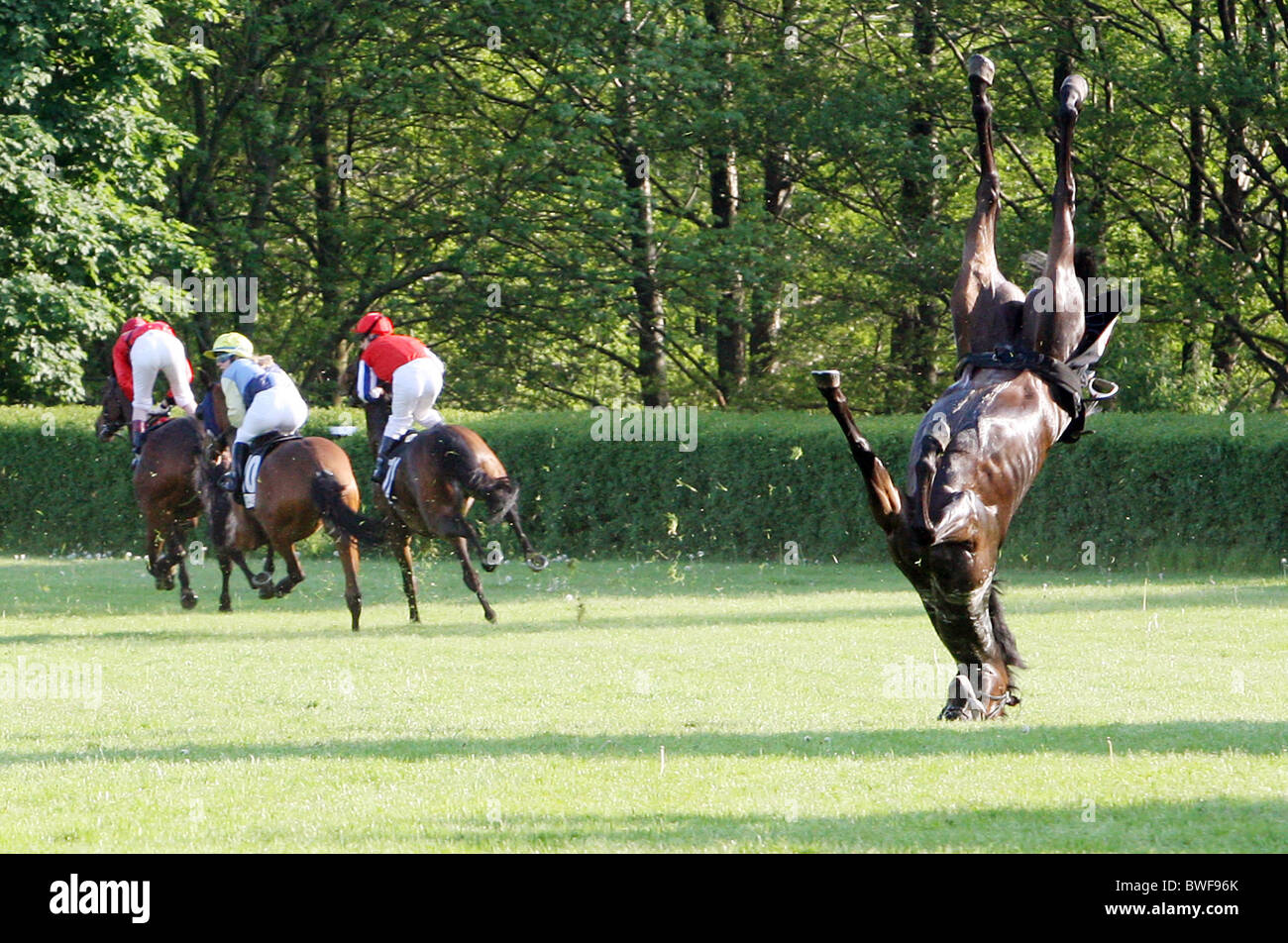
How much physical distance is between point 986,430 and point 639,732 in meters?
2.49

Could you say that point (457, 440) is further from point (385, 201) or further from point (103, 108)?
point (385, 201)

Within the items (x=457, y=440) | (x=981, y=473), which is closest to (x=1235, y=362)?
(x=457, y=440)

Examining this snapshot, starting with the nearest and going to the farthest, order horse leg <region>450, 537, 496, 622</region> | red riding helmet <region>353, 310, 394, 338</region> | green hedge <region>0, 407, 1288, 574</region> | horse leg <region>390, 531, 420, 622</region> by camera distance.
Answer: horse leg <region>450, 537, 496, 622</region> < horse leg <region>390, 531, 420, 622</region> < red riding helmet <region>353, 310, 394, 338</region> < green hedge <region>0, 407, 1288, 574</region>

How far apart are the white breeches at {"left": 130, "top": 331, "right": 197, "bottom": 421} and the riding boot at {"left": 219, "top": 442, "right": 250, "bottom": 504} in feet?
7.26

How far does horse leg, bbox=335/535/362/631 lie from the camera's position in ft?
50.3

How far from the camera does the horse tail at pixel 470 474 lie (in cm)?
1545

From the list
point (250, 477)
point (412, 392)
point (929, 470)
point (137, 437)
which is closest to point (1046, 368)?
point (929, 470)

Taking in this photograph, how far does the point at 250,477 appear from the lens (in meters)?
15.6

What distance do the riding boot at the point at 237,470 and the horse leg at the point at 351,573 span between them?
106 cm

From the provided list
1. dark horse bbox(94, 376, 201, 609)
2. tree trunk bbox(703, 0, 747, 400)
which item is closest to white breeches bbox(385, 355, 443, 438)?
dark horse bbox(94, 376, 201, 609)

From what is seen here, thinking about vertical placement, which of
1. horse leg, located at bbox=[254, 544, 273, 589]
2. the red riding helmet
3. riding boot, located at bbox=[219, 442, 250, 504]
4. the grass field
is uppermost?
the red riding helmet

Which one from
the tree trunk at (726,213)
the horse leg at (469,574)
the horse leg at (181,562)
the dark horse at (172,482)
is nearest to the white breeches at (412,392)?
the horse leg at (469,574)

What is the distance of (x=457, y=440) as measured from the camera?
15797 mm

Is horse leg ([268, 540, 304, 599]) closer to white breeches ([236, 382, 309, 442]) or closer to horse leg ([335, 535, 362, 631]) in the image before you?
horse leg ([335, 535, 362, 631])
